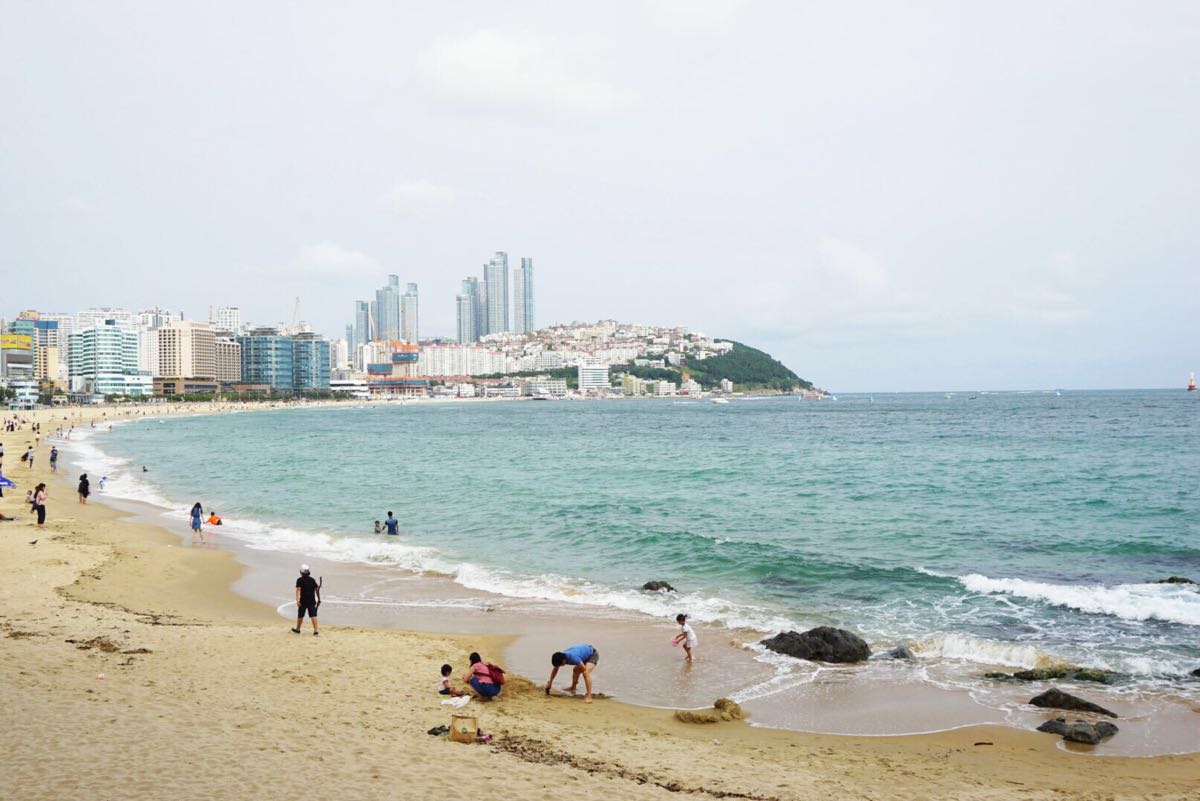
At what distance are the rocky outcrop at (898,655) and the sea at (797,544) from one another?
0.43 ft

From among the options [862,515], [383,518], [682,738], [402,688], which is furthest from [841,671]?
[383,518]

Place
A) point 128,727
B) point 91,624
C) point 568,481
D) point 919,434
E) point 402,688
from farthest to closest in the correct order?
point 919,434 < point 568,481 < point 91,624 < point 402,688 < point 128,727

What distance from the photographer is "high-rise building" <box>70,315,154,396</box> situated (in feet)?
584

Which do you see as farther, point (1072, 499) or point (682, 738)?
point (1072, 499)

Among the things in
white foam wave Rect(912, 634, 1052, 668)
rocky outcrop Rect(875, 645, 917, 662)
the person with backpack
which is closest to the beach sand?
the person with backpack

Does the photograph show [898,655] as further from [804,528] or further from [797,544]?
[804,528]

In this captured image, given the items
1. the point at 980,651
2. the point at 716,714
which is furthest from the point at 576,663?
the point at 980,651

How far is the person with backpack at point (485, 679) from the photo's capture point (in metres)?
10.5

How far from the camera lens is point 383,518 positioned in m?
27.8

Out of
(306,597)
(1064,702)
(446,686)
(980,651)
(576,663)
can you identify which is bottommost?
(980,651)

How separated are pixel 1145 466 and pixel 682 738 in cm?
3912

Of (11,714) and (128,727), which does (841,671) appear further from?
(11,714)

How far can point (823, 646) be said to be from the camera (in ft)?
41.7

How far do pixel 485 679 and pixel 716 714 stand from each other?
3002mm
